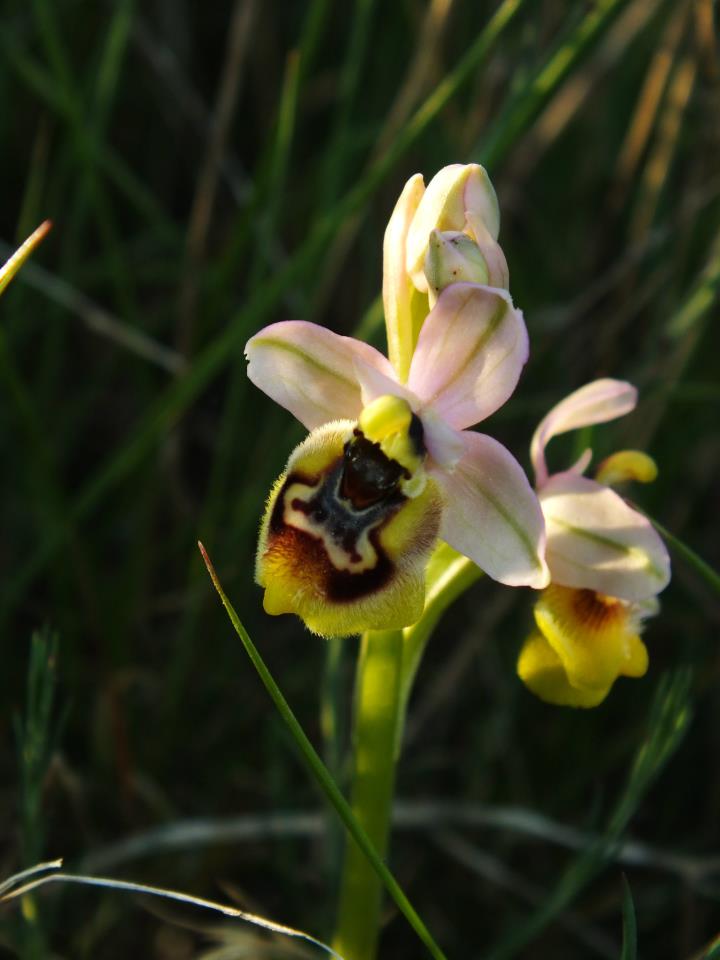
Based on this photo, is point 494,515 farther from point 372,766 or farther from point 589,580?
point 372,766

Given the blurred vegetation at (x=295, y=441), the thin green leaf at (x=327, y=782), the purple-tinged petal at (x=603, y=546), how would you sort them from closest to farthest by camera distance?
the thin green leaf at (x=327, y=782)
the purple-tinged petal at (x=603, y=546)
the blurred vegetation at (x=295, y=441)

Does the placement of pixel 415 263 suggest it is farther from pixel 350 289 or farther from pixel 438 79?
pixel 350 289

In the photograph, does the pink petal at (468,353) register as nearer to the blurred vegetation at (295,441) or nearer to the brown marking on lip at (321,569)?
the brown marking on lip at (321,569)

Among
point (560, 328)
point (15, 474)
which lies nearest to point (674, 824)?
point (560, 328)

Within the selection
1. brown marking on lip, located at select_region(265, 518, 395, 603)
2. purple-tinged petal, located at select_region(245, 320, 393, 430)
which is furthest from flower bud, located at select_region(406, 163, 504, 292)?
brown marking on lip, located at select_region(265, 518, 395, 603)

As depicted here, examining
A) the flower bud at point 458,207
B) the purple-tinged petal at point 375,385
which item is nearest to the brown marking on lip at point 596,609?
the purple-tinged petal at point 375,385
